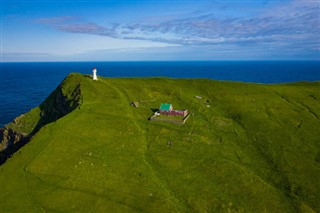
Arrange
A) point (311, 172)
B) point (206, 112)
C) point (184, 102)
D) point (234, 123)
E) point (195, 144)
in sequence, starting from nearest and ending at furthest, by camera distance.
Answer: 1. point (311, 172)
2. point (195, 144)
3. point (234, 123)
4. point (206, 112)
5. point (184, 102)

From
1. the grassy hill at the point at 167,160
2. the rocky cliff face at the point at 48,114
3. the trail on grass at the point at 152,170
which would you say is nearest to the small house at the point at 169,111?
the grassy hill at the point at 167,160

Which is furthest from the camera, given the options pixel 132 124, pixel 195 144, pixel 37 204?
pixel 132 124

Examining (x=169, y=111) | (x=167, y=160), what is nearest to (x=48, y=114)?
(x=169, y=111)

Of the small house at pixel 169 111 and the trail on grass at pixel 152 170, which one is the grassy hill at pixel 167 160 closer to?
the trail on grass at pixel 152 170

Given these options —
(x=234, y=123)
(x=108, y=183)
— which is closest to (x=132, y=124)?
(x=108, y=183)

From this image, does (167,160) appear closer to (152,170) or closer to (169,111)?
(152,170)

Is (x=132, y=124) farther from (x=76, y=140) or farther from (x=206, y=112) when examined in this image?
(x=206, y=112)

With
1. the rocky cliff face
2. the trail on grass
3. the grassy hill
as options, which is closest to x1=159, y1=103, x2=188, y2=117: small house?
the grassy hill
